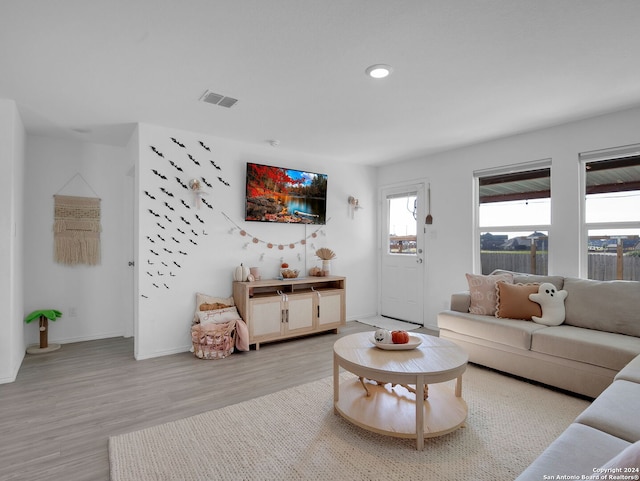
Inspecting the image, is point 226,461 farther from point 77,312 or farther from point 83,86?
point 77,312

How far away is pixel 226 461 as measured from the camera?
1.92m

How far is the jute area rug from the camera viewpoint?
5.96 feet

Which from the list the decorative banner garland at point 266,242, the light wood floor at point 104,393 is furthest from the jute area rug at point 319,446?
the decorative banner garland at point 266,242

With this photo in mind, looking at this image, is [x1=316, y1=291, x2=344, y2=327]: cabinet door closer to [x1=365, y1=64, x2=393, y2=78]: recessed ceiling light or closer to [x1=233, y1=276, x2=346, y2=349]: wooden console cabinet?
[x1=233, y1=276, x2=346, y2=349]: wooden console cabinet

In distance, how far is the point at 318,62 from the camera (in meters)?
2.34

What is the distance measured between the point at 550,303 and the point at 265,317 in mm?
2845

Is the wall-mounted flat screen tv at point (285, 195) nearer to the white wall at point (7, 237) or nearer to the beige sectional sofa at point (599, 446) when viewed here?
the white wall at point (7, 237)

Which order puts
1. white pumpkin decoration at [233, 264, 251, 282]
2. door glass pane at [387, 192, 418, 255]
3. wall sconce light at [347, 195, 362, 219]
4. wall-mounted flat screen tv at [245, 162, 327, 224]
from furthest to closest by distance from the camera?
wall sconce light at [347, 195, 362, 219] < door glass pane at [387, 192, 418, 255] < wall-mounted flat screen tv at [245, 162, 327, 224] < white pumpkin decoration at [233, 264, 251, 282]

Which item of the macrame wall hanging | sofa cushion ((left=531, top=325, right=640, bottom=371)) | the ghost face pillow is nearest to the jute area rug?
sofa cushion ((left=531, top=325, right=640, bottom=371))

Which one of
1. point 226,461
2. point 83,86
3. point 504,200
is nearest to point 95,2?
point 83,86

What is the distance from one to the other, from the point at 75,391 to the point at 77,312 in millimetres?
1730

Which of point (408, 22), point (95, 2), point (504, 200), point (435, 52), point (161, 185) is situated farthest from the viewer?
point (504, 200)

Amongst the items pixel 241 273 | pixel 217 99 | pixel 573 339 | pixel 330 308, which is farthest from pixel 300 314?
pixel 573 339

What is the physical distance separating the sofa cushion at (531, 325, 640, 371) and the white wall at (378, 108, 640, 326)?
91 cm
